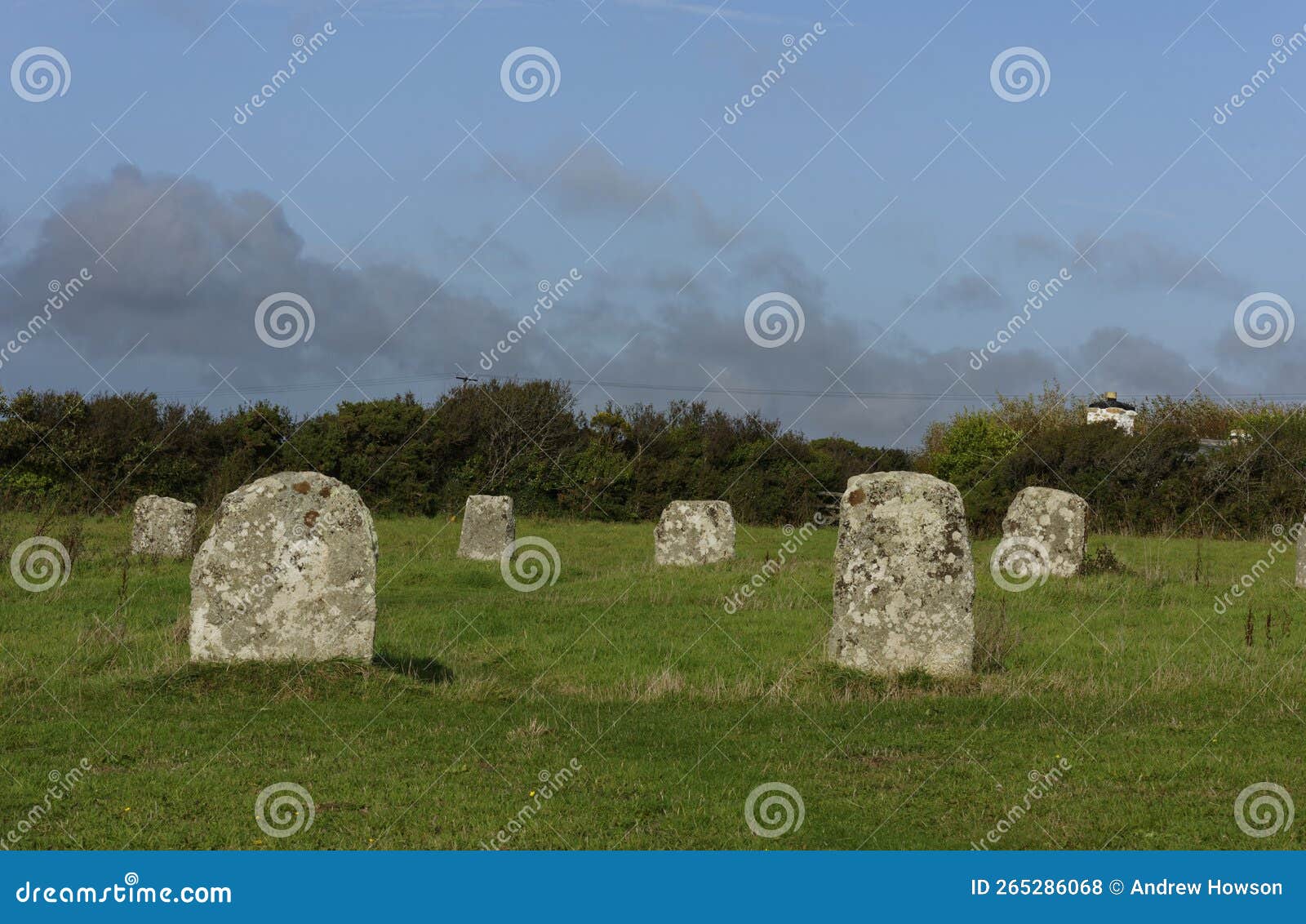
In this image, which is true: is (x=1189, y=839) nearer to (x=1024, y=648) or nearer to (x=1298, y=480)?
(x=1024, y=648)

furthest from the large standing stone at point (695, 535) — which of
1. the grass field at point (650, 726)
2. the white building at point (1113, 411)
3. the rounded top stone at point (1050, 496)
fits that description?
the white building at point (1113, 411)

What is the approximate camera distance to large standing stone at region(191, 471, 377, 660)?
1176 cm

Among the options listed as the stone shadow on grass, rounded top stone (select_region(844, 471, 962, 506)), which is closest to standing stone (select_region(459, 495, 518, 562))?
the stone shadow on grass

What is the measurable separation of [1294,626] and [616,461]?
84.0ft

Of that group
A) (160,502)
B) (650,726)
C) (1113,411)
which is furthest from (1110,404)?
(650,726)

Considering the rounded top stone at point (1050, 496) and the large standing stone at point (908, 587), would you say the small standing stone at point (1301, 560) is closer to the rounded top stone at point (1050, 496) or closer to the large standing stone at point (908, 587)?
the rounded top stone at point (1050, 496)

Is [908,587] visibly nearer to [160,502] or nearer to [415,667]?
[415,667]

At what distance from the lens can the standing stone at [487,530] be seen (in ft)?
82.7

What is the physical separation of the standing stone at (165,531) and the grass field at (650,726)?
494 centimetres

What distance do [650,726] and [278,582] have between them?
12.8 feet

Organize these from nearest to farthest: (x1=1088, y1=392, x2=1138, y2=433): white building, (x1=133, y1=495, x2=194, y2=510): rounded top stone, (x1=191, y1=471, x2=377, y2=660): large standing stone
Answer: (x1=191, y1=471, x2=377, y2=660): large standing stone < (x1=133, y1=495, x2=194, y2=510): rounded top stone < (x1=1088, y1=392, x2=1138, y2=433): white building

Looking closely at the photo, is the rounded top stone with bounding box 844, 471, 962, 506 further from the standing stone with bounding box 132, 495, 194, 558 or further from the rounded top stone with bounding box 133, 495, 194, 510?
the rounded top stone with bounding box 133, 495, 194, 510

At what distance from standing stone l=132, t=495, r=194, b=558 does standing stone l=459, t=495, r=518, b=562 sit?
5.35 metres

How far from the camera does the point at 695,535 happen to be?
2342cm
